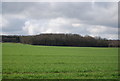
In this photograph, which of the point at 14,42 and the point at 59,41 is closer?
the point at 59,41

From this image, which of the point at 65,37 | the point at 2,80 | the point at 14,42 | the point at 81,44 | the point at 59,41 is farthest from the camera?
the point at 14,42

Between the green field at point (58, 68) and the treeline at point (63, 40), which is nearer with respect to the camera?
the green field at point (58, 68)

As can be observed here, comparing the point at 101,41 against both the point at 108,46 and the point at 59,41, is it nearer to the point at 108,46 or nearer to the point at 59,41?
the point at 108,46

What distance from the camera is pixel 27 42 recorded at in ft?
298

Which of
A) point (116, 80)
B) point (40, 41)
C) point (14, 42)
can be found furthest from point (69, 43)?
point (116, 80)

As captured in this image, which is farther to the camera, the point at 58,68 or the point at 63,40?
the point at 63,40

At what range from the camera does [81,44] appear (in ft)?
288

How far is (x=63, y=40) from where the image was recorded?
81.2 meters

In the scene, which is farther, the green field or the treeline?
the treeline

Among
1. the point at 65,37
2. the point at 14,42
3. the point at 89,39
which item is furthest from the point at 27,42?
the point at 89,39

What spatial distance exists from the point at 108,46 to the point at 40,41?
37920mm

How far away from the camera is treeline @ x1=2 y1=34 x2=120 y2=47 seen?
73.0m

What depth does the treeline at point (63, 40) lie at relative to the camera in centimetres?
7299

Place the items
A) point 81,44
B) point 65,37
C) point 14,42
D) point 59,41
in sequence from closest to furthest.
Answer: point 65,37
point 59,41
point 81,44
point 14,42
